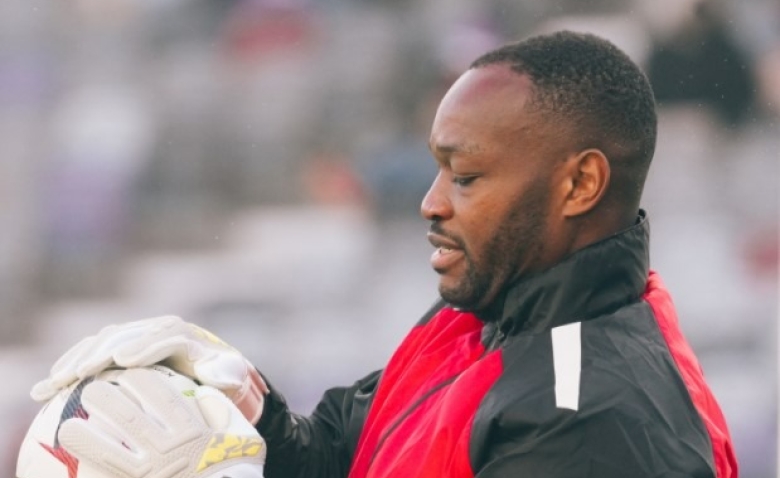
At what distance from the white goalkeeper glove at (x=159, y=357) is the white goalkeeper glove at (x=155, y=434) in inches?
1.2

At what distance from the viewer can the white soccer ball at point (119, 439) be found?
157cm

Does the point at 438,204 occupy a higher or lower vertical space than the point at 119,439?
higher

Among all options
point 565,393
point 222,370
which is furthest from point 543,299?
point 222,370

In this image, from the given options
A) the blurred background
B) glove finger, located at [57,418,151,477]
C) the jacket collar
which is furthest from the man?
the blurred background

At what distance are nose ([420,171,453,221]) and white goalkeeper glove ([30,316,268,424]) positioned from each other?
33 cm

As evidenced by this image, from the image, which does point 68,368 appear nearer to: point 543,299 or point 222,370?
point 222,370

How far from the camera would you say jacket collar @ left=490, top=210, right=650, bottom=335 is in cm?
162

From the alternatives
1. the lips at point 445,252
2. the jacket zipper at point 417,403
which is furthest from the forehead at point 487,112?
the jacket zipper at point 417,403

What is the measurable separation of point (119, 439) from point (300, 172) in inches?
114

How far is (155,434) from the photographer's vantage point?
1.56 m

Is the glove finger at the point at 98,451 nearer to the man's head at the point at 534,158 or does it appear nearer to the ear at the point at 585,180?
the man's head at the point at 534,158

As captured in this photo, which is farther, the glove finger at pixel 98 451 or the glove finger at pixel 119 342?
the glove finger at pixel 119 342

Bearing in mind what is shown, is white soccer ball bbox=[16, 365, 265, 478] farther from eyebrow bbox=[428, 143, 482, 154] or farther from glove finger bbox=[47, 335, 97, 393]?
eyebrow bbox=[428, 143, 482, 154]

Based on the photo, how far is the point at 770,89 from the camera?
4316 mm
